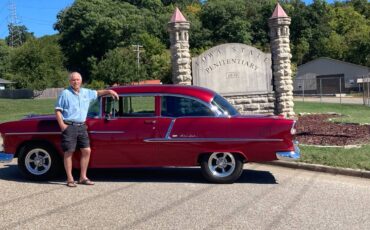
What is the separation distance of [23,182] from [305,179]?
4.74 meters

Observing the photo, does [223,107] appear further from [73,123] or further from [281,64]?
[281,64]

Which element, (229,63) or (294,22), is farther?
(294,22)

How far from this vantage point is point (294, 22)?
8769cm

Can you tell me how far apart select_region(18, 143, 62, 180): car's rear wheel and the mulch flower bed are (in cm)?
637

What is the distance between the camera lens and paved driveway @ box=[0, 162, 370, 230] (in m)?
5.66

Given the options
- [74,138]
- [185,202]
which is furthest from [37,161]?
[185,202]

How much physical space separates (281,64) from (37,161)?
1126cm

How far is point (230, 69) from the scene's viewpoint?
16656 millimetres

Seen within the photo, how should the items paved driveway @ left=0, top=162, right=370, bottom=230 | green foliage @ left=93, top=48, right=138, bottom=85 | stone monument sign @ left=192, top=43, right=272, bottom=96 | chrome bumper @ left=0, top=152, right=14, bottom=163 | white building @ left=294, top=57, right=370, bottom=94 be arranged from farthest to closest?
white building @ left=294, top=57, right=370, bottom=94 < green foliage @ left=93, top=48, right=138, bottom=85 < stone monument sign @ left=192, top=43, right=272, bottom=96 < chrome bumper @ left=0, top=152, right=14, bottom=163 < paved driveway @ left=0, top=162, right=370, bottom=230

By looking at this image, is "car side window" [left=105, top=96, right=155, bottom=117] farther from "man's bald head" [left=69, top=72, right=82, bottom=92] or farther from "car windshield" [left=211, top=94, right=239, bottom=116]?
"car windshield" [left=211, top=94, right=239, bottom=116]

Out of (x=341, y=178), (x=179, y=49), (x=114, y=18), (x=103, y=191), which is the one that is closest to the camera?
(x=103, y=191)

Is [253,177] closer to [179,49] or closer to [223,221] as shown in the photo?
[223,221]

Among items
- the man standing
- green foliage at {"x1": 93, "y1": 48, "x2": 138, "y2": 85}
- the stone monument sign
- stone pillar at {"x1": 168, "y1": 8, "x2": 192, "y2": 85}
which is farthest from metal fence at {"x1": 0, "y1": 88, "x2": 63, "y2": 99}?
the man standing

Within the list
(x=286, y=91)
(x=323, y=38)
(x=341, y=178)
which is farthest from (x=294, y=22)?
(x=341, y=178)
